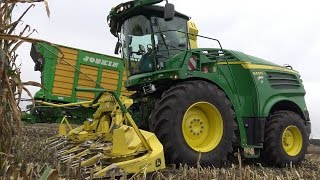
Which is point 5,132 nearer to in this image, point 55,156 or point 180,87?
point 55,156

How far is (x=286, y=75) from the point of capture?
263 inches

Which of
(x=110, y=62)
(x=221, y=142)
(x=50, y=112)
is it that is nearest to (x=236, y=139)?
(x=221, y=142)

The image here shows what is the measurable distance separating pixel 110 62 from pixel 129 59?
5.37 metres

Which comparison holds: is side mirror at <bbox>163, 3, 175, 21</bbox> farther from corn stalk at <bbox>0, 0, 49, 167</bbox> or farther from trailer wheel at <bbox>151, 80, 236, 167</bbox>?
corn stalk at <bbox>0, 0, 49, 167</bbox>

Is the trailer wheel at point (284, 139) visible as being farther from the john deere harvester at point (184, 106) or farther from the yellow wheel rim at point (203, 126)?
the yellow wheel rim at point (203, 126)

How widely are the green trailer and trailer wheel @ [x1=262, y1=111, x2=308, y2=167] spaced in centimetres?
491

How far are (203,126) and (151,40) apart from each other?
4.52 feet

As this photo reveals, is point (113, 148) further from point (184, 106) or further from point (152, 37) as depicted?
point (152, 37)

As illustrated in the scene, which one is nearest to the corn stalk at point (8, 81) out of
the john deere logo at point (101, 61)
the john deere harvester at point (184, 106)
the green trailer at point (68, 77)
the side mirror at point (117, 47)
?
the john deere harvester at point (184, 106)

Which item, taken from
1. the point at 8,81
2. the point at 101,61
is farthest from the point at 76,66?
the point at 8,81

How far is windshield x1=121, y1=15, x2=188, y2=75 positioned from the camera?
545 cm

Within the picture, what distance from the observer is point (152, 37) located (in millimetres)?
5434

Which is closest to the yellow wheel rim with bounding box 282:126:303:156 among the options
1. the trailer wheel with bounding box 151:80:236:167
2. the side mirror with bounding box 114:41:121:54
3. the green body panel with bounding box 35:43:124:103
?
the trailer wheel with bounding box 151:80:236:167

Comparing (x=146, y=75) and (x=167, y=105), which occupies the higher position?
(x=146, y=75)
